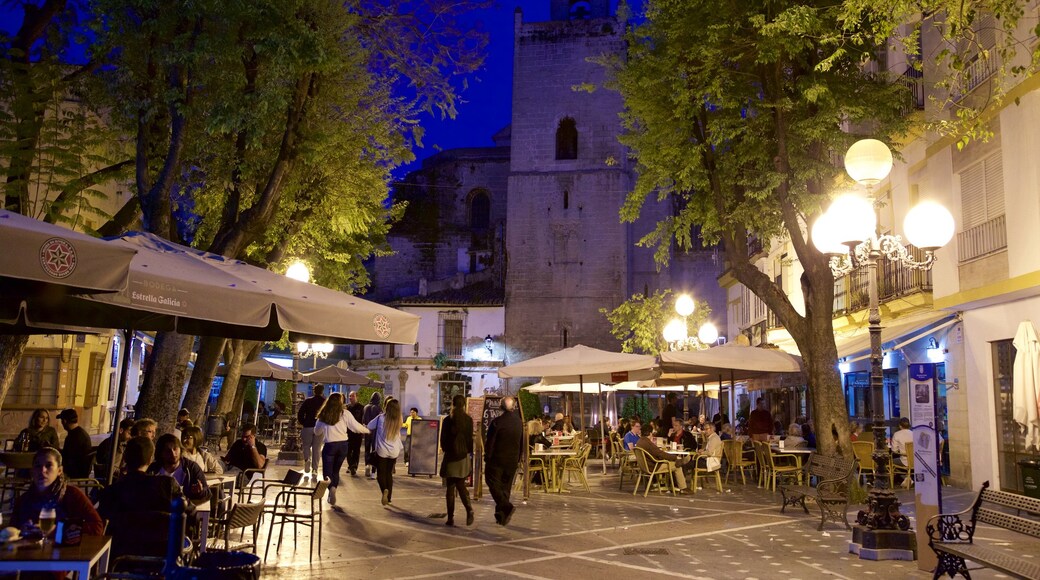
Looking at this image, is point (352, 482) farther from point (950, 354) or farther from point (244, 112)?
point (950, 354)

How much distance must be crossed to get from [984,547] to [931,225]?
3.80 metres

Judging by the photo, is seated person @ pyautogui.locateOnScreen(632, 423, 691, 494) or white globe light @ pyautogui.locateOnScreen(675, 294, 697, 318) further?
white globe light @ pyautogui.locateOnScreen(675, 294, 697, 318)

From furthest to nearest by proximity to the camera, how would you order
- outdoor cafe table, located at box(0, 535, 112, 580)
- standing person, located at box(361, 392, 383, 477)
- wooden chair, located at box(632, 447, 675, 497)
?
standing person, located at box(361, 392, 383, 477) → wooden chair, located at box(632, 447, 675, 497) → outdoor cafe table, located at box(0, 535, 112, 580)

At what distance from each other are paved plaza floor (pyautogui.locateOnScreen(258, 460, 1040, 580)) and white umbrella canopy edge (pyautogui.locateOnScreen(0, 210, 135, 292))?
340 centimetres

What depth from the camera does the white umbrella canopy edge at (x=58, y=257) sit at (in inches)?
185

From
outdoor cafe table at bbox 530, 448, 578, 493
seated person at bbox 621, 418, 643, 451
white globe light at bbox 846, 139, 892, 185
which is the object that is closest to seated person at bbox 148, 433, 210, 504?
white globe light at bbox 846, 139, 892, 185

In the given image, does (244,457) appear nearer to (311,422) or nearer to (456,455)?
(456,455)

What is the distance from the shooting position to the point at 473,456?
46.9 ft

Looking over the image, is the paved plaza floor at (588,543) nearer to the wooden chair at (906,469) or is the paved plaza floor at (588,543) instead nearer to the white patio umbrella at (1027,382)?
the wooden chair at (906,469)

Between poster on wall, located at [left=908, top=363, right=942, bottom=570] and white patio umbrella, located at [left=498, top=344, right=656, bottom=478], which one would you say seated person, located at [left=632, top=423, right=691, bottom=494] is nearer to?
white patio umbrella, located at [left=498, top=344, right=656, bottom=478]

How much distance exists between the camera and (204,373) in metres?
13.3

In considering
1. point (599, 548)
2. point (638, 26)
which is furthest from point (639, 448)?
point (638, 26)

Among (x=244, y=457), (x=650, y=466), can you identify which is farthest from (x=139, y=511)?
(x=650, y=466)

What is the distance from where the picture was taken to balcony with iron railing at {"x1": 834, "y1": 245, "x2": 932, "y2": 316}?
1752cm
